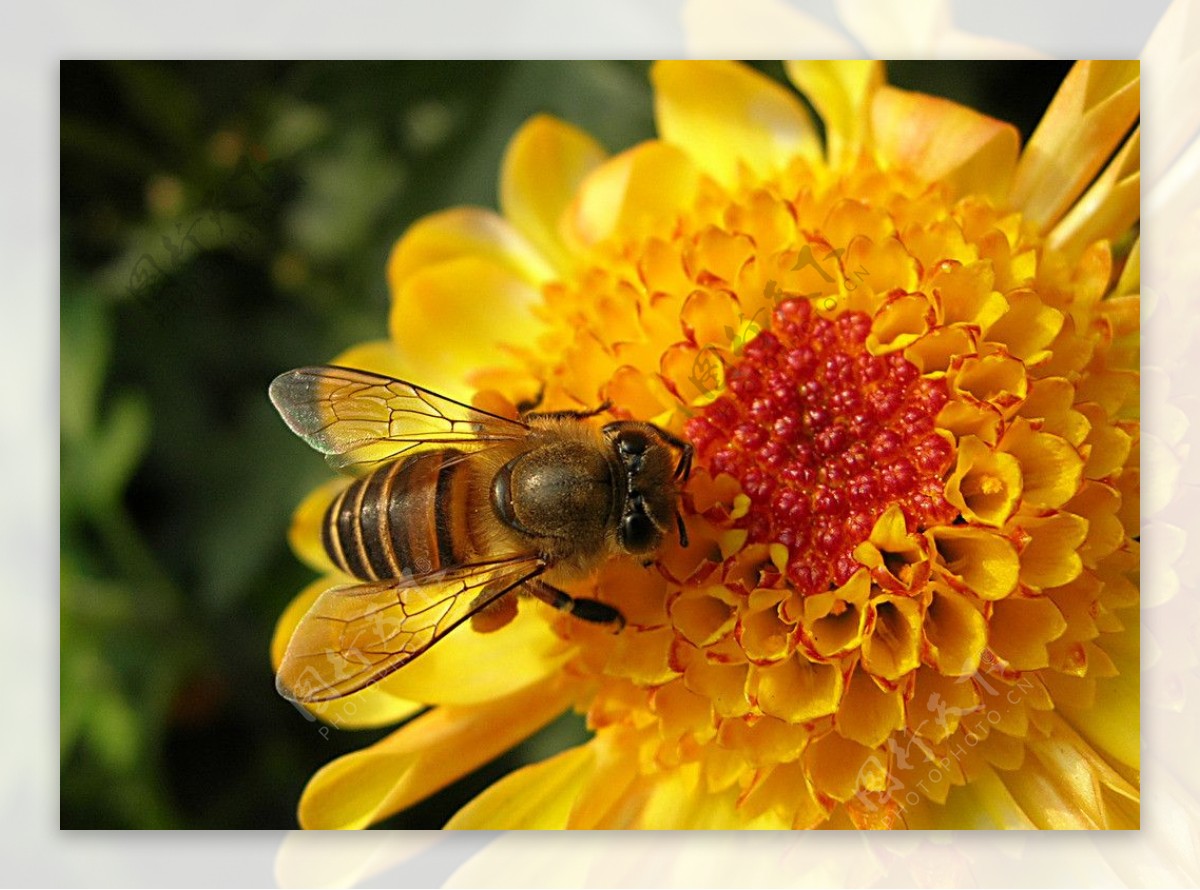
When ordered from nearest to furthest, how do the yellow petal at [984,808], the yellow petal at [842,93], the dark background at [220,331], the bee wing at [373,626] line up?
the bee wing at [373,626], the yellow petal at [984,808], the yellow petal at [842,93], the dark background at [220,331]

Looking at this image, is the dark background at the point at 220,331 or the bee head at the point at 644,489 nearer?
the bee head at the point at 644,489

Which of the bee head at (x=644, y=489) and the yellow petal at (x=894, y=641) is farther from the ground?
the bee head at (x=644, y=489)

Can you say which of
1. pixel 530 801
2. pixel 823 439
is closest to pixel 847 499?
pixel 823 439

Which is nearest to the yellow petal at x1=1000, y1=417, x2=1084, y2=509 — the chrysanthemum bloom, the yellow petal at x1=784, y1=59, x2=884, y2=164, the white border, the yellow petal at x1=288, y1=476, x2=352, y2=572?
the chrysanthemum bloom

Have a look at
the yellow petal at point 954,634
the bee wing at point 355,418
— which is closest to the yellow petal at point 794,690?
the yellow petal at point 954,634

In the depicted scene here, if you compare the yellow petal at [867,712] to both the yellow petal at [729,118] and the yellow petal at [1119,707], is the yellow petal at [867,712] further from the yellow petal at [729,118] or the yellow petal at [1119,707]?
the yellow petal at [729,118]

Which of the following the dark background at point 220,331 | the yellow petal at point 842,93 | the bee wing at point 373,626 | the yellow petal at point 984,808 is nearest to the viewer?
the bee wing at point 373,626

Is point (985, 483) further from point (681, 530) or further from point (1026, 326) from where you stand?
point (681, 530)

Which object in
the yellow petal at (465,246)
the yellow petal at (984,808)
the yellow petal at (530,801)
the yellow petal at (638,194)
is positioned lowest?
the yellow petal at (530,801)

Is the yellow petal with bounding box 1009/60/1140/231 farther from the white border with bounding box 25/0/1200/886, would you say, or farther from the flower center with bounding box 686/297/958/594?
the flower center with bounding box 686/297/958/594
